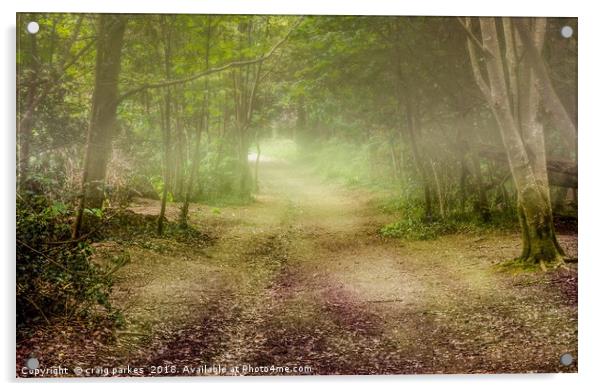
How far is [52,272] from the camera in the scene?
11.8ft

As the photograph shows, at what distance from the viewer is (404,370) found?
12.5 feet

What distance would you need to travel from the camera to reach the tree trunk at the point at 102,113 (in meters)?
3.85

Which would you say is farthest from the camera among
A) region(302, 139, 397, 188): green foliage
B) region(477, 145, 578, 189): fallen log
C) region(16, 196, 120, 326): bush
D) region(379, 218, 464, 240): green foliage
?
region(302, 139, 397, 188): green foliage

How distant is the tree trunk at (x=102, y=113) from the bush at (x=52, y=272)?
0.60 feet

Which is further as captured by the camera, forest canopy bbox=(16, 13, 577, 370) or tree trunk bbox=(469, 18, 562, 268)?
tree trunk bbox=(469, 18, 562, 268)

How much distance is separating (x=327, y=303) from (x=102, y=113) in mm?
2284

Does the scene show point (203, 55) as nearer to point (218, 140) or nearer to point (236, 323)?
point (218, 140)

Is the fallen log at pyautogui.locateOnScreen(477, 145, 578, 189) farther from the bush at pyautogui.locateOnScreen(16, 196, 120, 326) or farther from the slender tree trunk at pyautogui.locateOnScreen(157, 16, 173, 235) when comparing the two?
the bush at pyautogui.locateOnScreen(16, 196, 120, 326)

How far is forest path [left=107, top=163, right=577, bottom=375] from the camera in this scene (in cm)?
378

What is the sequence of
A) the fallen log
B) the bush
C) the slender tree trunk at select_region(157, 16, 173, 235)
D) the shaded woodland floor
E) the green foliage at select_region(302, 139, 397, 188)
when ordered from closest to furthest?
the bush < the shaded woodland floor < the slender tree trunk at select_region(157, 16, 173, 235) < the fallen log < the green foliage at select_region(302, 139, 397, 188)

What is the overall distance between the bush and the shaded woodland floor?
0.49 feet

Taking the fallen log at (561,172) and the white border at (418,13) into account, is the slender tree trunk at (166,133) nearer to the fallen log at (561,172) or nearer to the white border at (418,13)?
the white border at (418,13)

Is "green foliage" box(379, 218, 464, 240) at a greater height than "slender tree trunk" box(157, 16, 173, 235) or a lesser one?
lesser

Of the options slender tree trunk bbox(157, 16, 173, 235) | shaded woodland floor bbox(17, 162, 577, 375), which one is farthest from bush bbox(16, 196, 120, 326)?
slender tree trunk bbox(157, 16, 173, 235)
